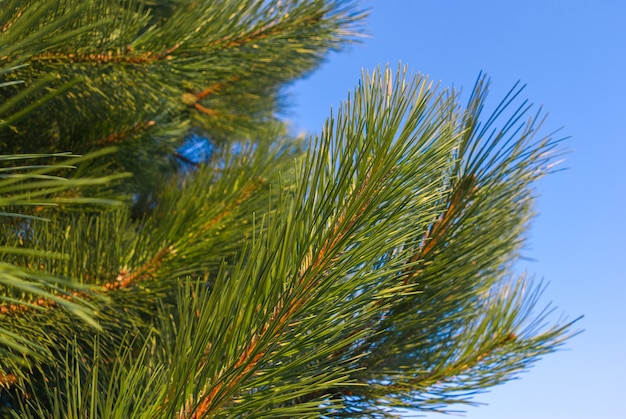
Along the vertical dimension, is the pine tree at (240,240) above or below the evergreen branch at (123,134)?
below

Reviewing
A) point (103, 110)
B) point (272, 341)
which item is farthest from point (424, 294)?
point (103, 110)

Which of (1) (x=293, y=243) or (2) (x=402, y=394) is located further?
(2) (x=402, y=394)

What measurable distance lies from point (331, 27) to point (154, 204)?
730mm

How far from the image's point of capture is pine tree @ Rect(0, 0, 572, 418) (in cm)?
49

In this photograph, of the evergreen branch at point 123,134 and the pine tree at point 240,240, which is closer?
the pine tree at point 240,240

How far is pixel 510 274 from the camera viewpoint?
42.9 inches

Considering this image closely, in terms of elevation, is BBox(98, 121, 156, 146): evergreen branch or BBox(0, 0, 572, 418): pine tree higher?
BBox(98, 121, 156, 146): evergreen branch

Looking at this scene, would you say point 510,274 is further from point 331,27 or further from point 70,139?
point 70,139

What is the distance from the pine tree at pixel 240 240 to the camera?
0.49 metres

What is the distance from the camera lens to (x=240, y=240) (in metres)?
1.08

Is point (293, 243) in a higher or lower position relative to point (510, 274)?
lower

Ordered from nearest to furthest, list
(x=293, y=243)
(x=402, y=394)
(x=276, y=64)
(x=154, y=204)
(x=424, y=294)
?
(x=293, y=243) < (x=424, y=294) < (x=402, y=394) < (x=276, y=64) < (x=154, y=204)

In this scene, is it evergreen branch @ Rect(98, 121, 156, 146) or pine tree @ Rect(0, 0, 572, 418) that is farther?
evergreen branch @ Rect(98, 121, 156, 146)

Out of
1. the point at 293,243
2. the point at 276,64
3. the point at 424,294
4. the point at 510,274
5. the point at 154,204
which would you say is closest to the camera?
the point at 293,243
